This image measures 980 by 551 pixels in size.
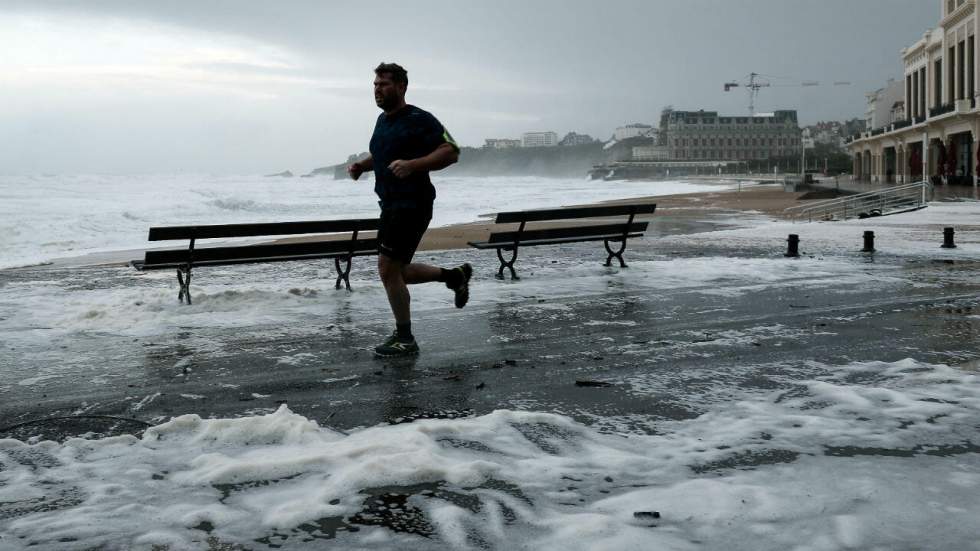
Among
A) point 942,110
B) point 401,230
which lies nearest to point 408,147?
point 401,230

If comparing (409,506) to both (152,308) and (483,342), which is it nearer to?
(483,342)

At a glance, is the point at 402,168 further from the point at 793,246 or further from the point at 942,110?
the point at 942,110

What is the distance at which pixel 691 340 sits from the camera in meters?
6.92

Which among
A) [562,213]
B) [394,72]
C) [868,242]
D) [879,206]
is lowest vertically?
[868,242]

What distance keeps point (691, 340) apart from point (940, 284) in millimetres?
4687

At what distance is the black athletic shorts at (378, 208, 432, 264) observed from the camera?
645cm

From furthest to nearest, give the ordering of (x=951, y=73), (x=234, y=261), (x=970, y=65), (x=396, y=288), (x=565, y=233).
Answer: (x=951, y=73)
(x=970, y=65)
(x=565, y=233)
(x=234, y=261)
(x=396, y=288)

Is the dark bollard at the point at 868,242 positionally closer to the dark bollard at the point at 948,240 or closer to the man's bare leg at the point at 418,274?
the dark bollard at the point at 948,240

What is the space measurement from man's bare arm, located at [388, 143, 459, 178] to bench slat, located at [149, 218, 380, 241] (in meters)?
3.12

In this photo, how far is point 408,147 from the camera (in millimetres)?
6480

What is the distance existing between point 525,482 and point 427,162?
3.14 meters

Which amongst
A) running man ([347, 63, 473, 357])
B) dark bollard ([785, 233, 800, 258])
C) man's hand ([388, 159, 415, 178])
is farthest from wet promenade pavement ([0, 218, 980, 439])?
dark bollard ([785, 233, 800, 258])

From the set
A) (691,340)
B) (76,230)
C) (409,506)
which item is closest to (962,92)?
(76,230)

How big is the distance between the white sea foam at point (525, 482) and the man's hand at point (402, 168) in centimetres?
210
